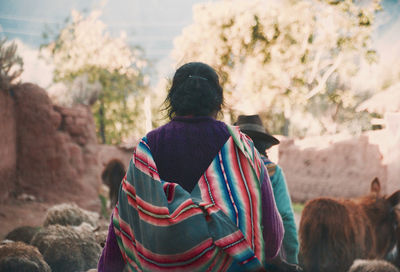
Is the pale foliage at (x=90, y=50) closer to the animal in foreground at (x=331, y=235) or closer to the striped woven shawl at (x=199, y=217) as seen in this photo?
the animal in foreground at (x=331, y=235)

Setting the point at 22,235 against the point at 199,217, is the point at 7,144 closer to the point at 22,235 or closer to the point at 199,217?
the point at 22,235

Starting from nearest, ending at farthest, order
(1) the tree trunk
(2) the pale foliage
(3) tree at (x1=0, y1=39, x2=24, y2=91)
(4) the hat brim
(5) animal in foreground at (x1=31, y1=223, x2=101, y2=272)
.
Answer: (4) the hat brim
(5) animal in foreground at (x1=31, y1=223, x2=101, y2=272)
(3) tree at (x1=0, y1=39, x2=24, y2=91)
(1) the tree trunk
(2) the pale foliage

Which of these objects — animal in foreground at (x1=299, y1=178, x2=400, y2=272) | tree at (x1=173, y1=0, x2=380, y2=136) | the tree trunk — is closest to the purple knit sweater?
animal in foreground at (x1=299, y1=178, x2=400, y2=272)

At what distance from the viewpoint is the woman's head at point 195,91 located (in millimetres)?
1660

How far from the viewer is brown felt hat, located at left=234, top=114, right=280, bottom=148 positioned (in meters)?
2.59

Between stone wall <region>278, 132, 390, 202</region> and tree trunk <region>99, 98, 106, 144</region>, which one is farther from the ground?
tree trunk <region>99, 98, 106, 144</region>

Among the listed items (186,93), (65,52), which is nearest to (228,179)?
(186,93)

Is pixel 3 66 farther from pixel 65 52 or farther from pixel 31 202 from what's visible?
pixel 65 52

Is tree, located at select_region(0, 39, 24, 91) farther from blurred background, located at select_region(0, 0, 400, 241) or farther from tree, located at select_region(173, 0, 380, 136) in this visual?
tree, located at select_region(173, 0, 380, 136)

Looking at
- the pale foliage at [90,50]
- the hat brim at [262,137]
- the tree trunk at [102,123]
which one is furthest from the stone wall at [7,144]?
the pale foliage at [90,50]

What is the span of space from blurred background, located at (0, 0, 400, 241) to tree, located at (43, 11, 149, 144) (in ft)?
0.17

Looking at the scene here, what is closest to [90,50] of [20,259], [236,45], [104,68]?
[104,68]

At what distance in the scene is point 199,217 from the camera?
144cm

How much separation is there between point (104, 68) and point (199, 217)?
15987 millimetres
